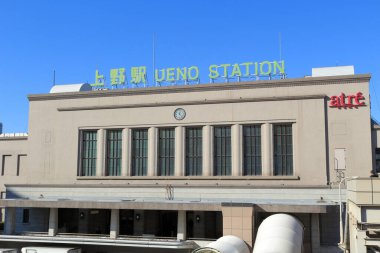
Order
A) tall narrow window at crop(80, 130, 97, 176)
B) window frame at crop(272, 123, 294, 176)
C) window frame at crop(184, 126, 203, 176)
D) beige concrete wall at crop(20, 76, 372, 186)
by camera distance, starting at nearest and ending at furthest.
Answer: beige concrete wall at crop(20, 76, 372, 186), window frame at crop(272, 123, 294, 176), window frame at crop(184, 126, 203, 176), tall narrow window at crop(80, 130, 97, 176)

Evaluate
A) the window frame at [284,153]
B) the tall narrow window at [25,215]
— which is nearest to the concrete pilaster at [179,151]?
the window frame at [284,153]

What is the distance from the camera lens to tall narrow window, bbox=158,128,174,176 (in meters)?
55.5

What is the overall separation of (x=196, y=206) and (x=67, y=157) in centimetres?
2171

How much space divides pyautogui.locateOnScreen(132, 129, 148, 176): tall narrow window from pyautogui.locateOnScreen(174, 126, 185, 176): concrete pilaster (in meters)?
4.07

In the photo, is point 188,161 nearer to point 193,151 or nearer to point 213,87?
point 193,151

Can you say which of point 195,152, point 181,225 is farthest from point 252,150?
point 181,225

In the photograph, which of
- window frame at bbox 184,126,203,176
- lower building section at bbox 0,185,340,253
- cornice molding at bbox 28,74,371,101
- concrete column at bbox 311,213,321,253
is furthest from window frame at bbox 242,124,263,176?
concrete column at bbox 311,213,321,253

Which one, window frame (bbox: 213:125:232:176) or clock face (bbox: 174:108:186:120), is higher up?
clock face (bbox: 174:108:186:120)

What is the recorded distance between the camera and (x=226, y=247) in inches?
1289

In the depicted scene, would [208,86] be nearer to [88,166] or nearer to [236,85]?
[236,85]

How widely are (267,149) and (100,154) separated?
20848mm

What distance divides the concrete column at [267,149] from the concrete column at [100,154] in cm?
1998

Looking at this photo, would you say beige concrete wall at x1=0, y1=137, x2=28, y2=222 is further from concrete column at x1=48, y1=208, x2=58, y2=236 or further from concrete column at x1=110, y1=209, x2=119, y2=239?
concrete column at x1=110, y1=209, x2=119, y2=239

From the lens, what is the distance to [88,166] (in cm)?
5853
